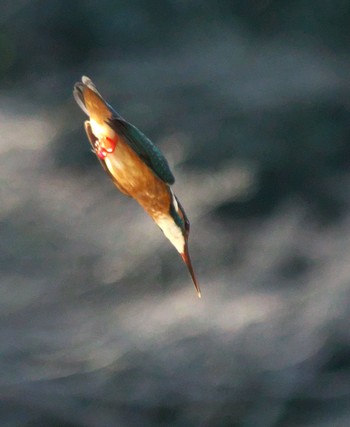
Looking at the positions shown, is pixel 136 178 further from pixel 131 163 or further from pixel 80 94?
pixel 80 94

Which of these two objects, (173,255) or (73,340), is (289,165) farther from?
(73,340)

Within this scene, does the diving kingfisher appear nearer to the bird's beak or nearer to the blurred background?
the bird's beak

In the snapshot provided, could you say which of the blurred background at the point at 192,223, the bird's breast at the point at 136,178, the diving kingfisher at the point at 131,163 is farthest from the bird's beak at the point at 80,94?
the blurred background at the point at 192,223

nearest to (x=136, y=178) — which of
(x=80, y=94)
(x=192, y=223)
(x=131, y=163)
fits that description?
(x=131, y=163)

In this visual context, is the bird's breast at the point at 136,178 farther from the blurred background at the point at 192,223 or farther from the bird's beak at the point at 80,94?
the blurred background at the point at 192,223

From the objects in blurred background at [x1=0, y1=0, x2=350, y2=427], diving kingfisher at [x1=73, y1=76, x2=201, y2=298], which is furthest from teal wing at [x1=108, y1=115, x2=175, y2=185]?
blurred background at [x1=0, y1=0, x2=350, y2=427]
